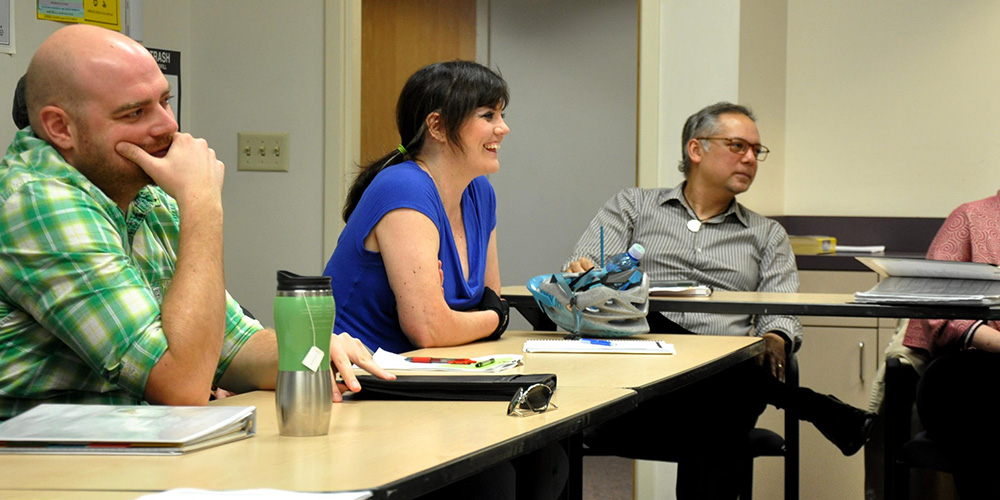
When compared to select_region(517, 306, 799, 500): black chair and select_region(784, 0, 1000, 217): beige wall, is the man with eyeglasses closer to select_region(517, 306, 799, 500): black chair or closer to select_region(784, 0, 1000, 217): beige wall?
select_region(517, 306, 799, 500): black chair

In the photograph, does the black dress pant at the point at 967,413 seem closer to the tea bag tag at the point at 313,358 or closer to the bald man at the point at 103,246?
the bald man at the point at 103,246

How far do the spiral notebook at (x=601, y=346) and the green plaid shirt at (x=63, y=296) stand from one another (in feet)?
2.78

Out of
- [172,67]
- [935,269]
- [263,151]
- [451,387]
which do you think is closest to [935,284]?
[935,269]

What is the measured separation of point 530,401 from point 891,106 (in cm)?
348

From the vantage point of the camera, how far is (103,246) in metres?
1.41

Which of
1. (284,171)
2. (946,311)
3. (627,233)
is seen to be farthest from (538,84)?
(946,311)

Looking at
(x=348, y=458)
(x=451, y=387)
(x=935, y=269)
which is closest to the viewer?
(x=348, y=458)

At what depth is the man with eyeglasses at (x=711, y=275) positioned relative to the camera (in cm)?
273

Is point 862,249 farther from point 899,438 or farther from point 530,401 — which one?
point 530,401

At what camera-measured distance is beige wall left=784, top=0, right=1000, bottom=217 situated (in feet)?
13.9

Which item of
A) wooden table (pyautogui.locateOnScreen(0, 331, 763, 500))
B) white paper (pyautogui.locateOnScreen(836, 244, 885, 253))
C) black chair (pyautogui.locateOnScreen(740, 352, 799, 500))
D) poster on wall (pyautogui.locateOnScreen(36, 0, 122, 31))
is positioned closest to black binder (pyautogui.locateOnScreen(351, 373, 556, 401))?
wooden table (pyautogui.locateOnScreen(0, 331, 763, 500))

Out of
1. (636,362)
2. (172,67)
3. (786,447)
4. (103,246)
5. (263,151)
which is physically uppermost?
(172,67)

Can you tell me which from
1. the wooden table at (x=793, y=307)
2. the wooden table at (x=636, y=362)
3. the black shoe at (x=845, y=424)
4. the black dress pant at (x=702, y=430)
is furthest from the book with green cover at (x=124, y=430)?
the black shoe at (x=845, y=424)

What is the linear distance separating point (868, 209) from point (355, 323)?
110 inches
